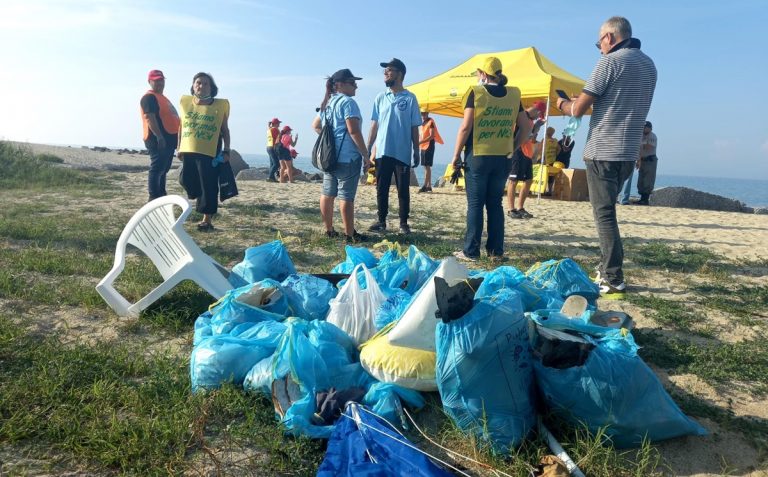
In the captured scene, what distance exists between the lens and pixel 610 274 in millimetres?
4172

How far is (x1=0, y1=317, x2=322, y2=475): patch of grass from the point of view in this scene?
1.94 meters

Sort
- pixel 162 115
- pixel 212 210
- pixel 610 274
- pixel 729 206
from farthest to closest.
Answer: pixel 729 206, pixel 162 115, pixel 212 210, pixel 610 274

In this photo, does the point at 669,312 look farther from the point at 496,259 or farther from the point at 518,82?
the point at 518,82

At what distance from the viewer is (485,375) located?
6.55ft

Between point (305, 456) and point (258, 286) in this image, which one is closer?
point (305, 456)

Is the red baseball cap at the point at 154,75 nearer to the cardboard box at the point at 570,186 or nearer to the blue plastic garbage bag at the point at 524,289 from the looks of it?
the blue plastic garbage bag at the point at 524,289

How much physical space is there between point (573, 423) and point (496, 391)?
36 cm

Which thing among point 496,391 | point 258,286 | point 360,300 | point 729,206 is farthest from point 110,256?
point 729,206

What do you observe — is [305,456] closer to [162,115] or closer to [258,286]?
[258,286]

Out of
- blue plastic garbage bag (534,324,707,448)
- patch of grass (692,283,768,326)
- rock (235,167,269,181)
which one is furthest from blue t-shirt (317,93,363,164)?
rock (235,167,269,181)

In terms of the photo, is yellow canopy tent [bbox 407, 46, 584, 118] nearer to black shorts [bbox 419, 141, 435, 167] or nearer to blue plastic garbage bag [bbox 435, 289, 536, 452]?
black shorts [bbox 419, 141, 435, 167]

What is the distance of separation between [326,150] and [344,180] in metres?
0.37

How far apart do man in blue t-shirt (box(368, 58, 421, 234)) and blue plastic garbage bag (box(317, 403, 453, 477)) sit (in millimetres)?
4247

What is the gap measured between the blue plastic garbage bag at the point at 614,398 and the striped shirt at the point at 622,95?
2428 mm
